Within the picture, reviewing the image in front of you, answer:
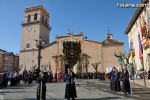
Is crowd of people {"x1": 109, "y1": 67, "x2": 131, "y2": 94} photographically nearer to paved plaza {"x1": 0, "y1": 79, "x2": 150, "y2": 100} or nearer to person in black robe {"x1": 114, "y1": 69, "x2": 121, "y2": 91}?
person in black robe {"x1": 114, "y1": 69, "x2": 121, "y2": 91}

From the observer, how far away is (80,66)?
61.4 meters

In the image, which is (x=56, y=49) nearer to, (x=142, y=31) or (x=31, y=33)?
(x=31, y=33)

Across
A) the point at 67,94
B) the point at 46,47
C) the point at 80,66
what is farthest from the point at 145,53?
the point at 46,47

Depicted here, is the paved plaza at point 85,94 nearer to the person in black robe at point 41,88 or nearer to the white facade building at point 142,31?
the person in black robe at point 41,88

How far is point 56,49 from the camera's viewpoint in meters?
64.9

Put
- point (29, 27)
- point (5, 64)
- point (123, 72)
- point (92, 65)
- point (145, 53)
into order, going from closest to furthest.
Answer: point (123, 72) < point (145, 53) < point (92, 65) < point (29, 27) < point (5, 64)

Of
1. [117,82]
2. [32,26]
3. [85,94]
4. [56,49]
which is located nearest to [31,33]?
[32,26]

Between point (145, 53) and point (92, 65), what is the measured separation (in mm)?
27577

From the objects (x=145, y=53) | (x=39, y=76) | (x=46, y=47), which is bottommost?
(x=39, y=76)

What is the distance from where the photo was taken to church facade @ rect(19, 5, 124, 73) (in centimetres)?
6113

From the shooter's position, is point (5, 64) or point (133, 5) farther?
point (5, 64)

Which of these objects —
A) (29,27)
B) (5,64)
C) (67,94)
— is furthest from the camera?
(5,64)

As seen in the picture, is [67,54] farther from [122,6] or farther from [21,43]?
[122,6]

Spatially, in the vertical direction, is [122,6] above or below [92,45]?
below
